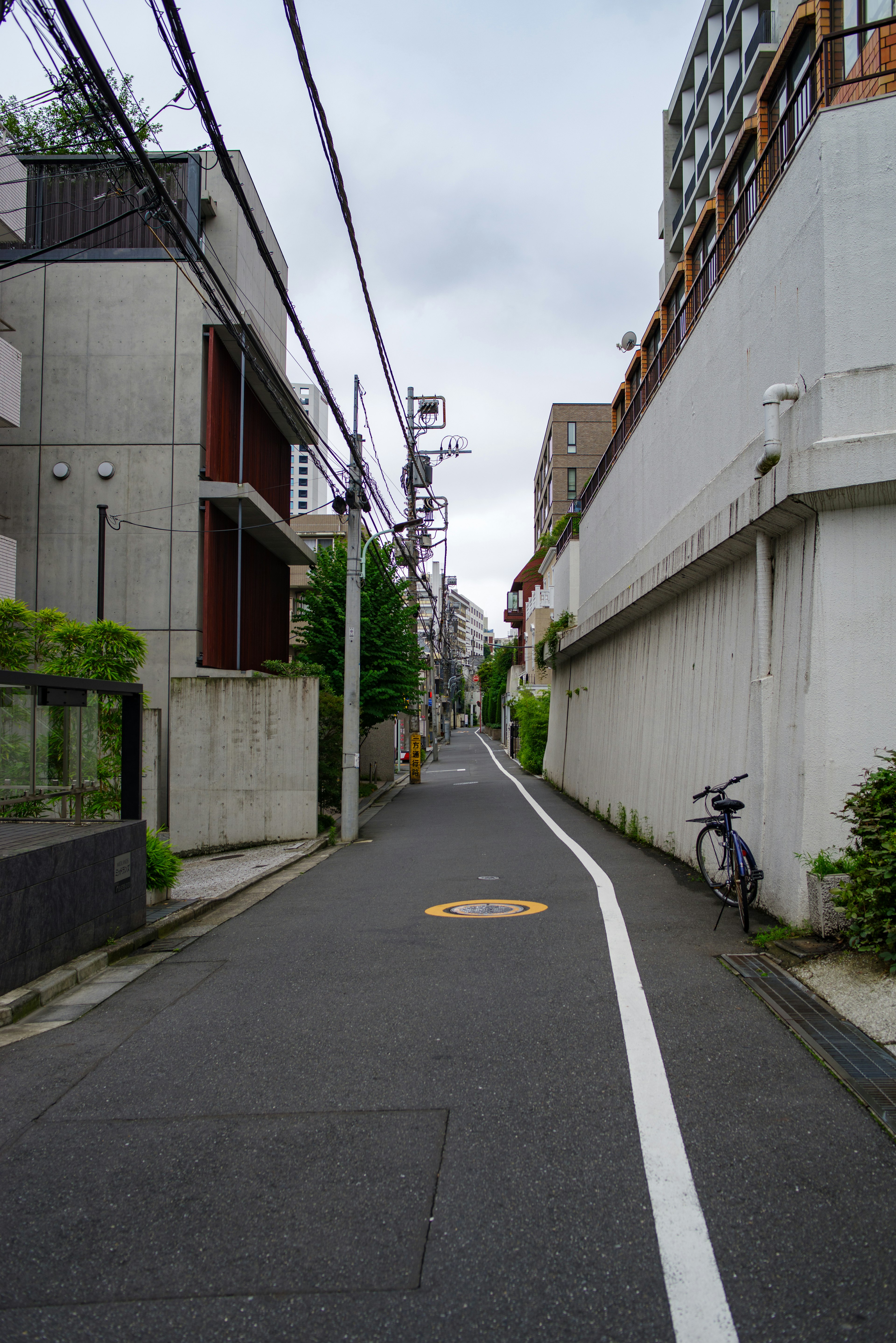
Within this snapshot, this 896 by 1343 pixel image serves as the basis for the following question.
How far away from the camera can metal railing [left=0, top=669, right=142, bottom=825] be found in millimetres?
6852

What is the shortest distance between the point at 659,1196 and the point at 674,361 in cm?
1299

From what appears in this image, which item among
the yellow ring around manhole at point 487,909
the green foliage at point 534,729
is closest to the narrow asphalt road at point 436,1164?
the yellow ring around manhole at point 487,909

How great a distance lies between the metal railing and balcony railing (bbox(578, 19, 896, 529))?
312 inches

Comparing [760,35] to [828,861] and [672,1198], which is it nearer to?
[828,861]

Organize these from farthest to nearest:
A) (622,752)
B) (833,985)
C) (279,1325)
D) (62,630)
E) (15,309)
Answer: (15,309)
(622,752)
(62,630)
(833,985)
(279,1325)

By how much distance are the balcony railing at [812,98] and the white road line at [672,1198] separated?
7520 mm

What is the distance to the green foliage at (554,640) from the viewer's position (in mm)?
25719

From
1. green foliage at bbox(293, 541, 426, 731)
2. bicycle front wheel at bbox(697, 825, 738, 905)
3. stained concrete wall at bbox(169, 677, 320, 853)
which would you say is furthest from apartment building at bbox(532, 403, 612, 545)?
bicycle front wheel at bbox(697, 825, 738, 905)

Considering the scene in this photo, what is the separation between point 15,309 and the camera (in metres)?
18.5

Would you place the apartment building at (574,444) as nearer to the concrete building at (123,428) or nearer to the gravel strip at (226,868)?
the concrete building at (123,428)

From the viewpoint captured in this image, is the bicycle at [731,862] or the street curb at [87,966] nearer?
the street curb at [87,966]

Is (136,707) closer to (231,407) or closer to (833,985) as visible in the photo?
(833,985)

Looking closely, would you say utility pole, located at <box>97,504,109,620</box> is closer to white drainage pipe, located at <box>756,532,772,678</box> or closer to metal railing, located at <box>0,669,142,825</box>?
metal railing, located at <box>0,669,142,825</box>

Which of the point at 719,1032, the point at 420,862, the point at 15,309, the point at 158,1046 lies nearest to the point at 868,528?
the point at 719,1032
